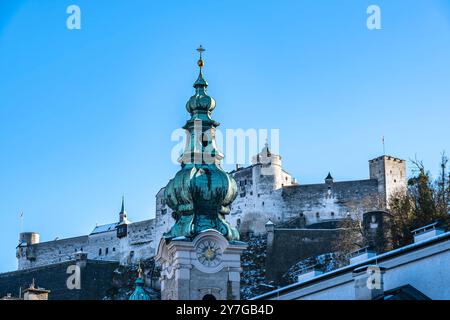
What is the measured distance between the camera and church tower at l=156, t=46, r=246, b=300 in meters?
28.3

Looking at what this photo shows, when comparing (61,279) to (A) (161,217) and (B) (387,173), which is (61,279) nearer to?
(A) (161,217)

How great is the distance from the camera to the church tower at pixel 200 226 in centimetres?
2828

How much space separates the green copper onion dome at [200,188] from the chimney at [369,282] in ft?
27.6

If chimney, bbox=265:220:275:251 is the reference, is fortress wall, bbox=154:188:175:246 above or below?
above

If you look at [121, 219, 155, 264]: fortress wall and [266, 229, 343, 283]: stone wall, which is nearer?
[266, 229, 343, 283]: stone wall

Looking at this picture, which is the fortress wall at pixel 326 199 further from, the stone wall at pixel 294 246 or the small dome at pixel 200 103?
the small dome at pixel 200 103

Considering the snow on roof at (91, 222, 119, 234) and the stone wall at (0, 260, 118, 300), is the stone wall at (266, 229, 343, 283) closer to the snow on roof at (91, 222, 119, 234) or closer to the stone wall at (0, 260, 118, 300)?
the stone wall at (0, 260, 118, 300)

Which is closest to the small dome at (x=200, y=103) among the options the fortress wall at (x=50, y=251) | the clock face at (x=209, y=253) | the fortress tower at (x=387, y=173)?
the clock face at (x=209, y=253)

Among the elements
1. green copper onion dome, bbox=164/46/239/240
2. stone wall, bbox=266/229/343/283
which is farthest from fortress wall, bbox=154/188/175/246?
green copper onion dome, bbox=164/46/239/240

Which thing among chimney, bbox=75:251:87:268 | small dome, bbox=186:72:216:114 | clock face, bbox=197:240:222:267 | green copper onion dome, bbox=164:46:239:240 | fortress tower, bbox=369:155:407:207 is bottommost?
clock face, bbox=197:240:222:267

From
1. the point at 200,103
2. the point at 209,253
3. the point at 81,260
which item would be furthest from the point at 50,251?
the point at 209,253

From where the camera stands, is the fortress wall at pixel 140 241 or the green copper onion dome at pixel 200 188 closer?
the green copper onion dome at pixel 200 188
